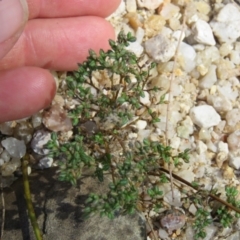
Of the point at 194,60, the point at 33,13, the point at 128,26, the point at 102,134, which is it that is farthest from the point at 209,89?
the point at 33,13

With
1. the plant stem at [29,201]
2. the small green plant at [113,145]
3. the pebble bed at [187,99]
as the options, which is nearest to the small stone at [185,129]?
the pebble bed at [187,99]

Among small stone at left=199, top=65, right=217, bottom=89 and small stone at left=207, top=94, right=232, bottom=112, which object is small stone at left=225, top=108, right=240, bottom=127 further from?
small stone at left=199, top=65, right=217, bottom=89

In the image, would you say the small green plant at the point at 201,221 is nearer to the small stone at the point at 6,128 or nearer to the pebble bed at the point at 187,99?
the pebble bed at the point at 187,99

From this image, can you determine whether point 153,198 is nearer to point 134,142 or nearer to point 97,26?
point 134,142

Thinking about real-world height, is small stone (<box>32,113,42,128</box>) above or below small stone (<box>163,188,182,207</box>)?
above

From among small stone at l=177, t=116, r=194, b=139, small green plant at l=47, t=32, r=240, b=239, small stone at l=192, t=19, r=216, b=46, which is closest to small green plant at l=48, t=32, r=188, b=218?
small green plant at l=47, t=32, r=240, b=239

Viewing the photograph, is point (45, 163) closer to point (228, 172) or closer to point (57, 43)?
point (57, 43)
